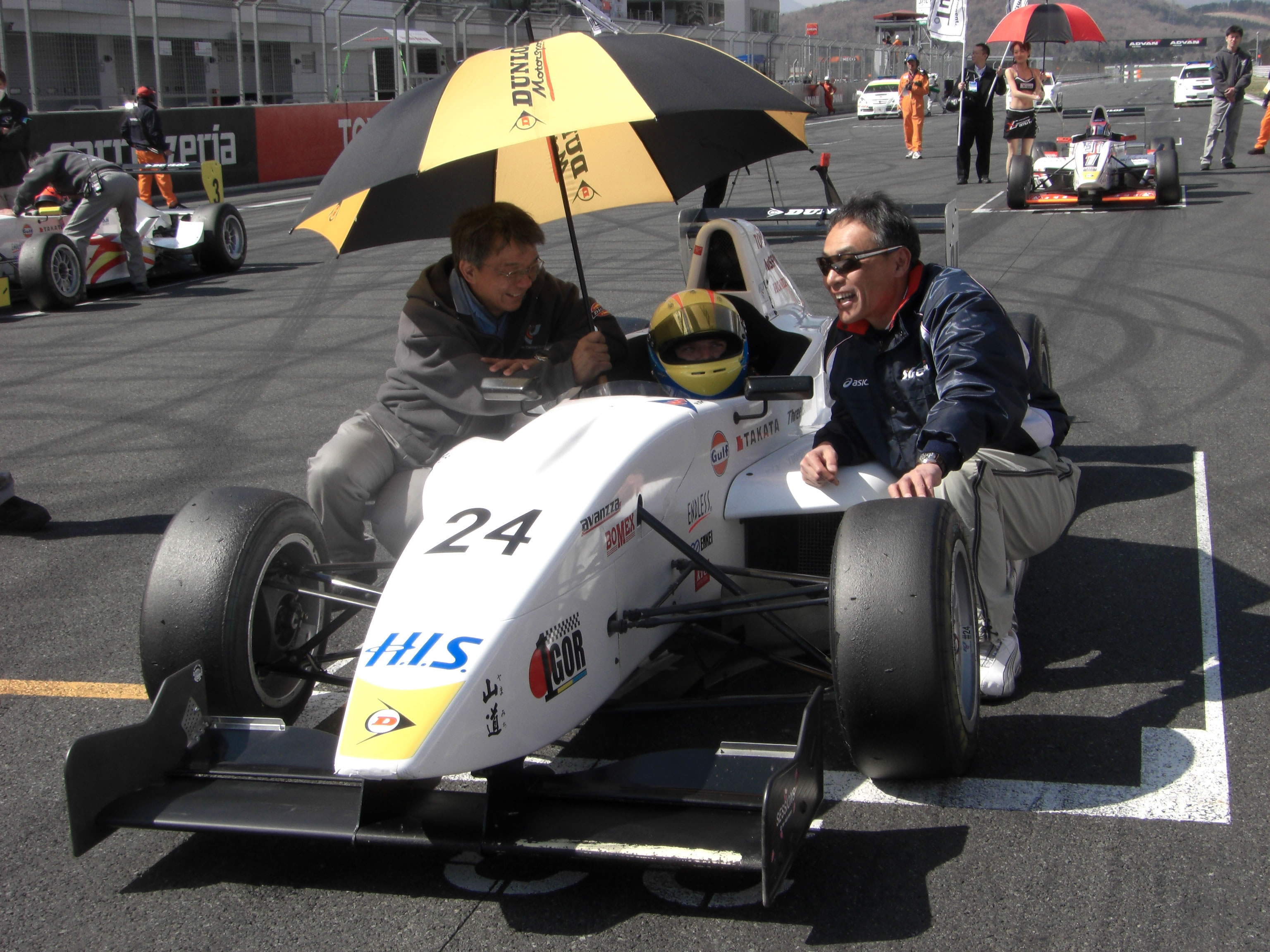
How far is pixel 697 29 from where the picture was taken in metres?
36.6

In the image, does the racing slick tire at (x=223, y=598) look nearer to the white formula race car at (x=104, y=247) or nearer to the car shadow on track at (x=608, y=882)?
the car shadow on track at (x=608, y=882)

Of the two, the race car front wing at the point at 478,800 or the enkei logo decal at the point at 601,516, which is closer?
the race car front wing at the point at 478,800

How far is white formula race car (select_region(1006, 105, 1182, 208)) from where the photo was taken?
50.5ft

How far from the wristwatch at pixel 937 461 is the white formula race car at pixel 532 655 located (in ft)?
0.92

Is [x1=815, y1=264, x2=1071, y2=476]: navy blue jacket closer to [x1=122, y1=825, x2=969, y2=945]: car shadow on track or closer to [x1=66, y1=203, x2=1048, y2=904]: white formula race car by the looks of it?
[x1=66, y1=203, x2=1048, y2=904]: white formula race car

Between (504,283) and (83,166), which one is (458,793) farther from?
(83,166)

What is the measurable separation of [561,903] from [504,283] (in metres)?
2.12

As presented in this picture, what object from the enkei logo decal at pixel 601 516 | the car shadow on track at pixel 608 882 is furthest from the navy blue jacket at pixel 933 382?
the car shadow on track at pixel 608 882

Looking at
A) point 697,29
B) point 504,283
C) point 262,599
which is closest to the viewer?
point 262,599

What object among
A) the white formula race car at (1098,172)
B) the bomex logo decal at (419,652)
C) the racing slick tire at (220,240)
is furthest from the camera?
the white formula race car at (1098,172)

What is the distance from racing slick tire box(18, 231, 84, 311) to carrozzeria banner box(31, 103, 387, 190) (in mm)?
6276

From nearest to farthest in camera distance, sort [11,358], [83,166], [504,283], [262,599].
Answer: [262,599], [504,283], [11,358], [83,166]

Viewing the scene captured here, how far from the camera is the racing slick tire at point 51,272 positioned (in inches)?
441

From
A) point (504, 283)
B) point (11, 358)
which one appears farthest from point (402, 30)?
point (504, 283)
